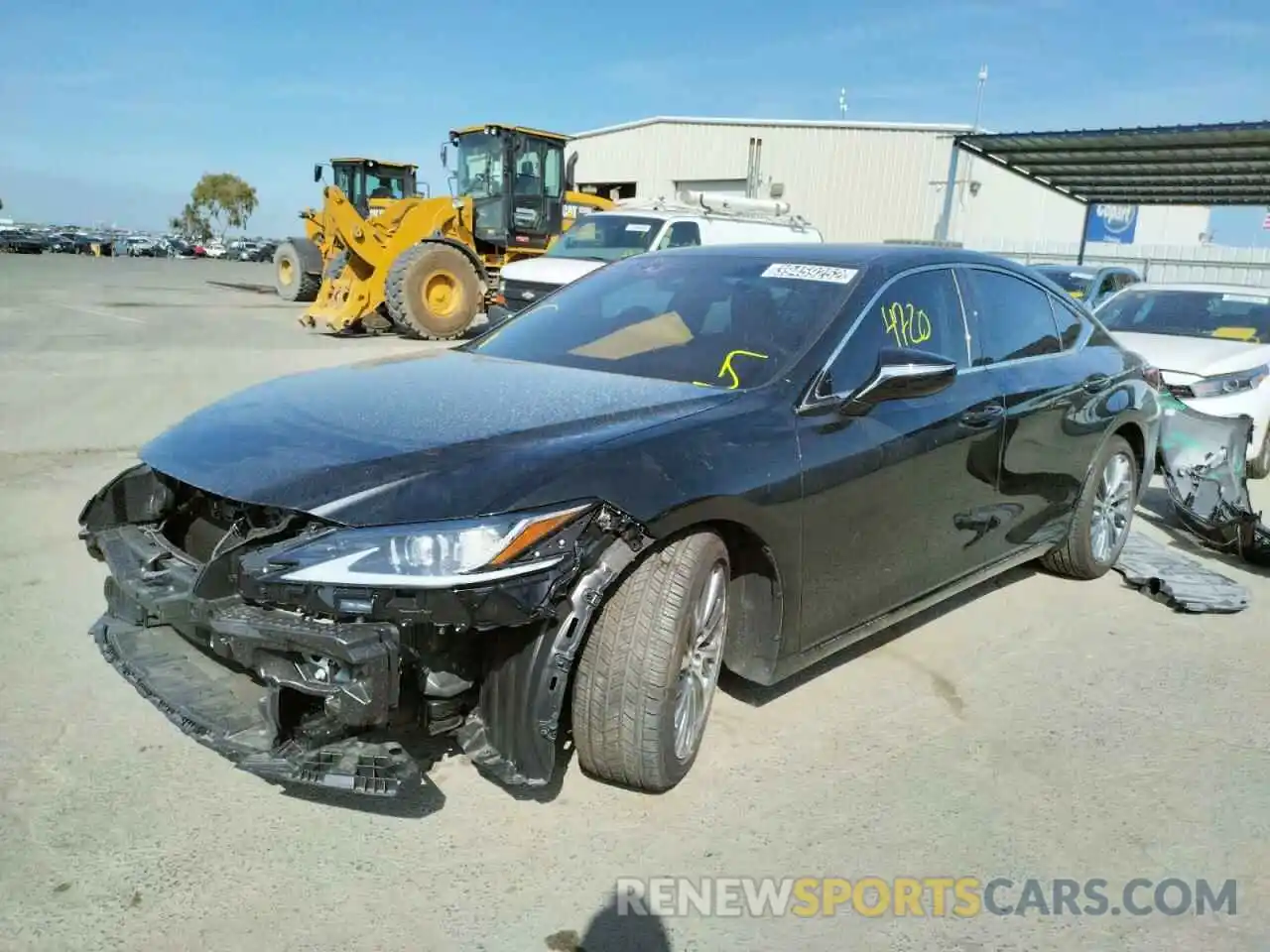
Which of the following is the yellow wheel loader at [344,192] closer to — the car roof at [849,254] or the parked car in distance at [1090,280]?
the parked car in distance at [1090,280]

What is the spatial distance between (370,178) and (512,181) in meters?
6.27

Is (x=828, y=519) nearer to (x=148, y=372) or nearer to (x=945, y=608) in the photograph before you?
(x=945, y=608)

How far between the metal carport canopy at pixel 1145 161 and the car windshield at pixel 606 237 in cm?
718

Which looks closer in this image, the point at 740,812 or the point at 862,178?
the point at 740,812

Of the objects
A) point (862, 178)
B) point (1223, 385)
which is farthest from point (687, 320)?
point (862, 178)

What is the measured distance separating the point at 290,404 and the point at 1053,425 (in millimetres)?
3305

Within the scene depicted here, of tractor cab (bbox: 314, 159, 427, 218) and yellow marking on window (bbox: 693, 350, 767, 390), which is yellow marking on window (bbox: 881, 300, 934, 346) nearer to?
yellow marking on window (bbox: 693, 350, 767, 390)

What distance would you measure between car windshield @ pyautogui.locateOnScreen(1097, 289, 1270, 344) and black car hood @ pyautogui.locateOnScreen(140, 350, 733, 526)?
6.63 metres

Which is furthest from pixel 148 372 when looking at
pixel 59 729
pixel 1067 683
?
pixel 1067 683

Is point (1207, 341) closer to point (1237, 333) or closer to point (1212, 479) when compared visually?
point (1237, 333)

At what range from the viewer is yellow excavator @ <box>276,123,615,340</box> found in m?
15.1

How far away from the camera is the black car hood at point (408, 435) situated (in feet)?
8.20

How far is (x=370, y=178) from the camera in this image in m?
21.9

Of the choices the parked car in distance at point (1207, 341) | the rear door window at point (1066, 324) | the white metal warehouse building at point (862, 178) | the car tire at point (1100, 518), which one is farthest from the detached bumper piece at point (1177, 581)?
the white metal warehouse building at point (862, 178)
